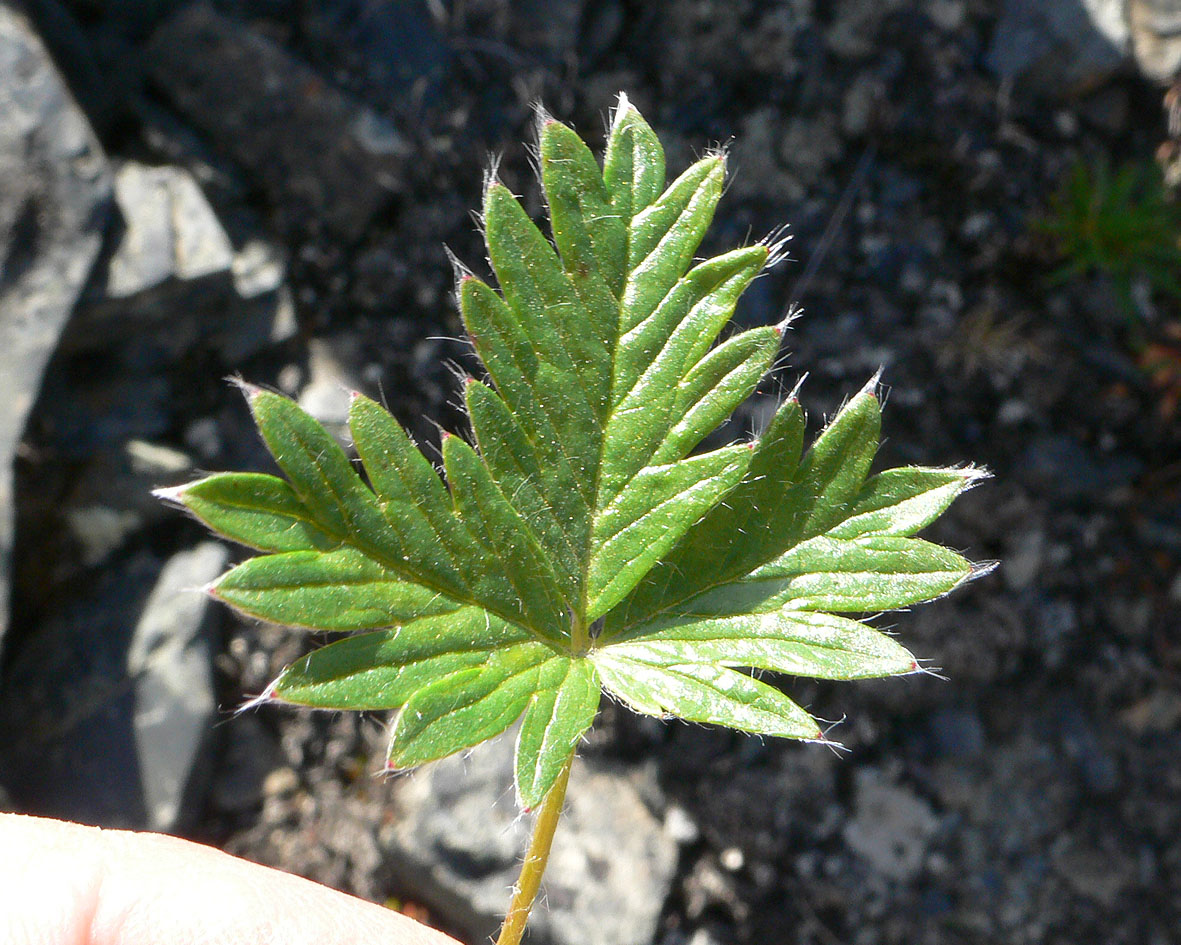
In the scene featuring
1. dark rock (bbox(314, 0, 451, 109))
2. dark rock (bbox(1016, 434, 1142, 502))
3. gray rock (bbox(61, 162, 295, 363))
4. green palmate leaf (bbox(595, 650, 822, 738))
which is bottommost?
dark rock (bbox(1016, 434, 1142, 502))

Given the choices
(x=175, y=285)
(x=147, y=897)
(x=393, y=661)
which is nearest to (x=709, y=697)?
(x=393, y=661)

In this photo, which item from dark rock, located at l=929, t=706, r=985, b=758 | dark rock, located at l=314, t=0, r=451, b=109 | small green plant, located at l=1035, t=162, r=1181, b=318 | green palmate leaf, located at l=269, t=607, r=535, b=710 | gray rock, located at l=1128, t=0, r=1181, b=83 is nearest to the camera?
green palmate leaf, located at l=269, t=607, r=535, b=710

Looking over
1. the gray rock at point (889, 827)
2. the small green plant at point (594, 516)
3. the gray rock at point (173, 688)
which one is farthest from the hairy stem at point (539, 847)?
the gray rock at point (889, 827)

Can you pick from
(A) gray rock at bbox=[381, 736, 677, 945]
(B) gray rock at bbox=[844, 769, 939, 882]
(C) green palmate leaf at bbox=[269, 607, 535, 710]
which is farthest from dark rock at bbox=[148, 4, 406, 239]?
(B) gray rock at bbox=[844, 769, 939, 882]

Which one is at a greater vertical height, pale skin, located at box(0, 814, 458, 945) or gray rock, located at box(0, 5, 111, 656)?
gray rock, located at box(0, 5, 111, 656)

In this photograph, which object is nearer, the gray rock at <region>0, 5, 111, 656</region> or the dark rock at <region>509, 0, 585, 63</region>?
the gray rock at <region>0, 5, 111, 656</region>

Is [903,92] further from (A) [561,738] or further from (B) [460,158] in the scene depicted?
(A) [561,738]

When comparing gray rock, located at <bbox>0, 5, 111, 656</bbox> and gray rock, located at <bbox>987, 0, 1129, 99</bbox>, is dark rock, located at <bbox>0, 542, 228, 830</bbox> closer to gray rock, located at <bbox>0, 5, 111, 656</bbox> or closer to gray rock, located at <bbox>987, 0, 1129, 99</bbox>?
gray rock, located at <bbox>0, 5, 111, 656</bbox>
